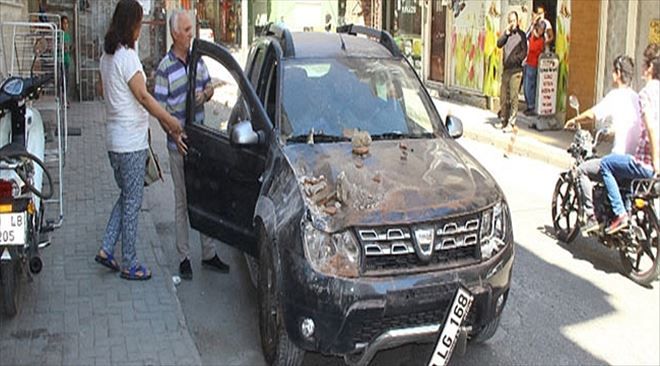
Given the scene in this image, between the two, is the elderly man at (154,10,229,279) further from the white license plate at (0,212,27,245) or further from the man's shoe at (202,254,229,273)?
the white license plate at (0,212,27,245)

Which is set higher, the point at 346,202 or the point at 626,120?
the point at 626,120

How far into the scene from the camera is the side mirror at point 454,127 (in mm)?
5848

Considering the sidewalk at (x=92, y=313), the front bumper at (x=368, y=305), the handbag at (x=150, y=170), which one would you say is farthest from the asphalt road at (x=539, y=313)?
the handbag at (x=150, y=170)

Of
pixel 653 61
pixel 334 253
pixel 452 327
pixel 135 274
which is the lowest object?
pixel 135 274

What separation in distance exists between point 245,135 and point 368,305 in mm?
1663

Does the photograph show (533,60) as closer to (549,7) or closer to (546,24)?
(546,24)

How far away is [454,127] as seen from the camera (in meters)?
5.93

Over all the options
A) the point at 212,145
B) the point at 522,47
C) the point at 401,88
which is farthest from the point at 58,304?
the point at 522,47

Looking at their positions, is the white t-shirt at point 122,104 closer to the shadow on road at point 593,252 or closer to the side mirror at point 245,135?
the side mirror at point 245,135

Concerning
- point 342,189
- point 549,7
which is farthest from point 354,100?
point 549,7

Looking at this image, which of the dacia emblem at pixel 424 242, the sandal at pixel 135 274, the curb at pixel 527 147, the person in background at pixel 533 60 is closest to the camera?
the dacia emblem at pixel 424 242

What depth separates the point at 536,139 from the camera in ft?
43.8

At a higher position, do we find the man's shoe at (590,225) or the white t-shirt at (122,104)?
the white t-shirt at (122,104)

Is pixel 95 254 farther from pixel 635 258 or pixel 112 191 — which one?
pixel 635 258
